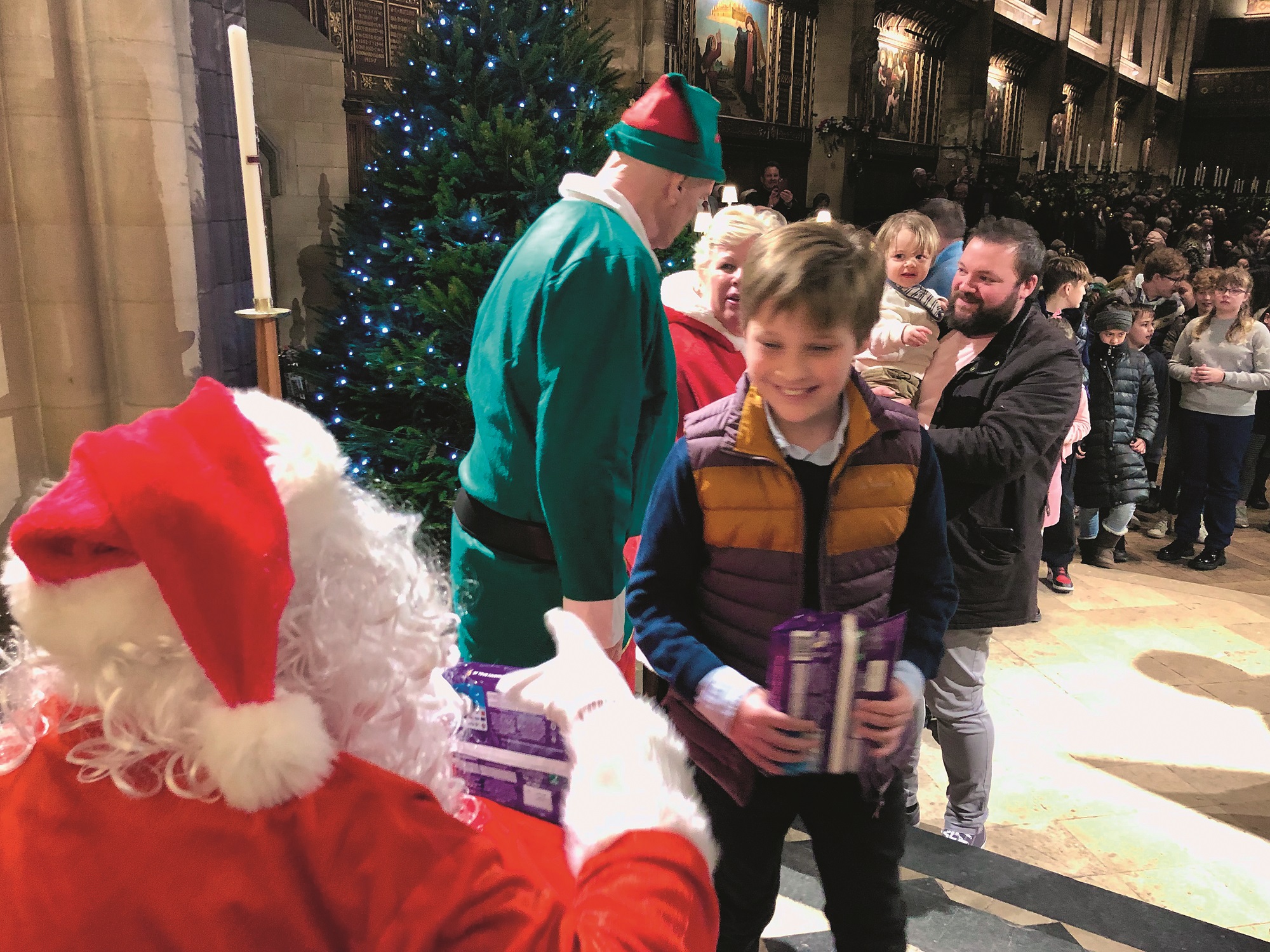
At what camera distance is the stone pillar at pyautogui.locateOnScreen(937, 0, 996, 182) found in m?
15.0

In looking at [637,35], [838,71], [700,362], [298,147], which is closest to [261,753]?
[700,362]

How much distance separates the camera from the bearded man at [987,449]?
7.34 feet

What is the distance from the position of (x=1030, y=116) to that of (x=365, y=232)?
60.1 feet

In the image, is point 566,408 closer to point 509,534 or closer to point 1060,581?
point 509,534

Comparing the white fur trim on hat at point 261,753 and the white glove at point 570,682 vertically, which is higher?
the white fur trim on hat at point 261,753

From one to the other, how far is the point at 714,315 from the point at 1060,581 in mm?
3464

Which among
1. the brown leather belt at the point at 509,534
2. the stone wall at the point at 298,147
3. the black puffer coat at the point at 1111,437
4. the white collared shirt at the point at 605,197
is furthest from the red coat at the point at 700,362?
the stone wall at the point at 298,147

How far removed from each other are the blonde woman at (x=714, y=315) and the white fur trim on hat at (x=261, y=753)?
176 centimetres

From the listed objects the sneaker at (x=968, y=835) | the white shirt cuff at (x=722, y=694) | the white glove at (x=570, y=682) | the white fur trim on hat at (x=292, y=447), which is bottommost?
the sneaker at (x=968, y=835)

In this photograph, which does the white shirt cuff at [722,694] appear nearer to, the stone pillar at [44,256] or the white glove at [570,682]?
the white glove at [570,682]

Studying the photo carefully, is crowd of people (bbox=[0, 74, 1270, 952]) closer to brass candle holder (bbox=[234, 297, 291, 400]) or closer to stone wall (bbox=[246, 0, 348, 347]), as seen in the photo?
brass candle holder (bbox=[234, 297, 291, 400])

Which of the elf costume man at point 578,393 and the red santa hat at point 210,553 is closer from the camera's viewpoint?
the red santa hat at point 210,553

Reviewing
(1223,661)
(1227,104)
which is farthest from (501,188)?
(1227,104)

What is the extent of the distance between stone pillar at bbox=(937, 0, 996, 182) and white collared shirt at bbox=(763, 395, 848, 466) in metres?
15.1
